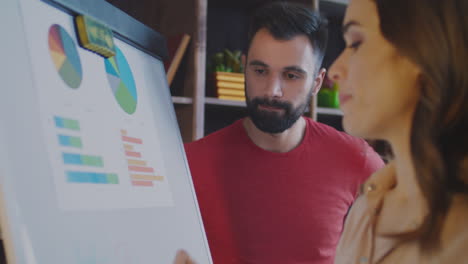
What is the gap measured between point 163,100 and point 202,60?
0.90 meters

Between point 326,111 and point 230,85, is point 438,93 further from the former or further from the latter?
point 326,111

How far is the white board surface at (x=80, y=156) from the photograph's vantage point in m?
0.63

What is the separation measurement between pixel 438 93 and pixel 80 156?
1.72ft

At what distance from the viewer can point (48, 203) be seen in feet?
2.17

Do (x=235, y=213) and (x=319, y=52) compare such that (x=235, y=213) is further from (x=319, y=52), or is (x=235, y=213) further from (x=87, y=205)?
(x=87, y=205)

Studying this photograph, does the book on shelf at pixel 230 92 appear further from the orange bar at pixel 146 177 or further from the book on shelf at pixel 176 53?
the orange bar at pixel 146 177

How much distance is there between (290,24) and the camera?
1634 millimetres

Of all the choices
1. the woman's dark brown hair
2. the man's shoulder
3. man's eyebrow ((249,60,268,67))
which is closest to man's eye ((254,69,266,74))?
man's eyebrow ((249,60,268,67))

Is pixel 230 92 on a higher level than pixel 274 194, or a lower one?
higher

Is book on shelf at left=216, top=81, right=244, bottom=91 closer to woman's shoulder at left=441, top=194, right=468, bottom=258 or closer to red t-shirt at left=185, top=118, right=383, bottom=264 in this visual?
red t-shirt at left=185, top=118, right=383, bottom=264

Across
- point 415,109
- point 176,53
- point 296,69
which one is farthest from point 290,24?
point 415,109

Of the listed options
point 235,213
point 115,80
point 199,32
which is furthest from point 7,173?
point 199,32

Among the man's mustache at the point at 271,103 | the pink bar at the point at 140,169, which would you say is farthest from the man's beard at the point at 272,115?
the pink bar at the point at 140,169

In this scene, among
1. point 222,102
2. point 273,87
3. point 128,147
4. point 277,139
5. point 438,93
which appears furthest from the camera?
point 222,102
